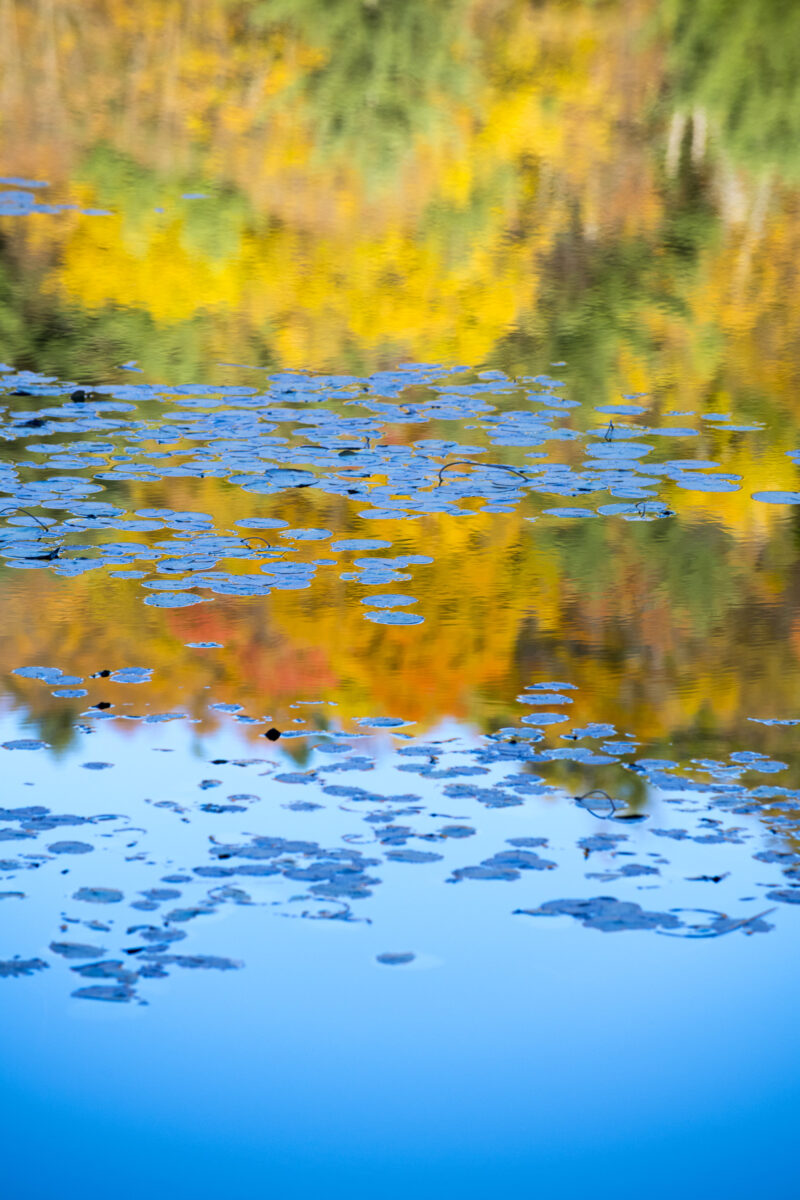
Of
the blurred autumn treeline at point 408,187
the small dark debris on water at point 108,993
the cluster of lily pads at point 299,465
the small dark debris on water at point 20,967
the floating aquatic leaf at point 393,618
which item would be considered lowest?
the small dark debris on water at point 108,993

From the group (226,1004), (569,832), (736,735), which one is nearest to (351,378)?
(736,735)

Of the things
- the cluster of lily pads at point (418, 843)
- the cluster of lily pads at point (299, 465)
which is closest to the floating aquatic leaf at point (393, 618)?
the cluster of lily pads at point (299, 465)

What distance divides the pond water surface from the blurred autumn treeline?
0.28 ft

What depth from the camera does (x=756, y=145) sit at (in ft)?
50.9

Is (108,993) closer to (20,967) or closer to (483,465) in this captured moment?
(20,967)

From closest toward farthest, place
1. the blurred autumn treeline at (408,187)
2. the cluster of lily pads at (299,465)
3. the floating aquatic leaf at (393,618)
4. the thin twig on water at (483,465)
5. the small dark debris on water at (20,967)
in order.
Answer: the small dark debris on water at (20,967)
the floating aquatic leaf at (393,618)
the cluster of lily pads at (299,465)
the thin twig on water at (483,465)
the blurred autumn treeline at (408,187)

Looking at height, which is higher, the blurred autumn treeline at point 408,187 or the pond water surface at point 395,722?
the blurred autumn treeline at point 408,187

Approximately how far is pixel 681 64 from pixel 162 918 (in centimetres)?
1905

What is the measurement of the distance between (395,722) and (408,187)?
32.1 ft

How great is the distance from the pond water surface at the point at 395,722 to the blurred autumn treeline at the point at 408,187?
3.3 inches

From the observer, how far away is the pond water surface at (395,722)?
287 centimetres

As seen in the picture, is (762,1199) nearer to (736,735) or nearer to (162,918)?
(162,918)

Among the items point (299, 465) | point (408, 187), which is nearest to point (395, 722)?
point (299, 465)

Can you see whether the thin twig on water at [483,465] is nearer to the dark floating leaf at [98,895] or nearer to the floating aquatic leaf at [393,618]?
the floating aquatic leaf at [393,618]
